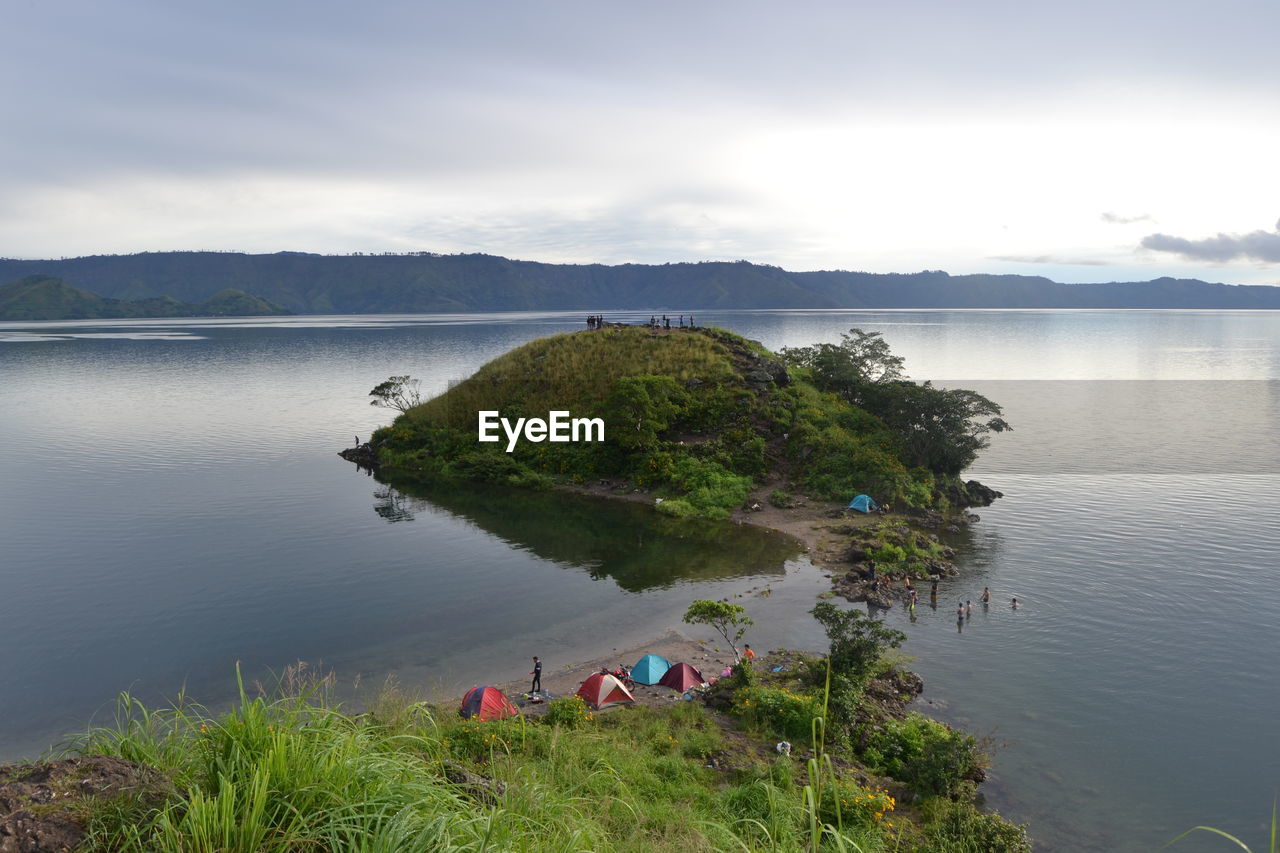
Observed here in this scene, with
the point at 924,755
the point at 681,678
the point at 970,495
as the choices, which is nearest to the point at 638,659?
the point at 681,678

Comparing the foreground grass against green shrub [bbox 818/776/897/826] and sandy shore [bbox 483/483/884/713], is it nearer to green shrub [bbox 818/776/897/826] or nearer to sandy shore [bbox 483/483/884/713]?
green shrub [bbox 818/776/897/826]

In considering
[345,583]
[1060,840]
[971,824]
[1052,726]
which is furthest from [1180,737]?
[345,583]

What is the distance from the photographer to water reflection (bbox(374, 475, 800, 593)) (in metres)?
42.6

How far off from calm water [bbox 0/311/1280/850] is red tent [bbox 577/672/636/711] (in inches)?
171

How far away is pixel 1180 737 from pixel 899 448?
35.0m

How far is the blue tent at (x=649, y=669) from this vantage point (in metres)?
28.5

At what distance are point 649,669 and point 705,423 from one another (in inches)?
1443

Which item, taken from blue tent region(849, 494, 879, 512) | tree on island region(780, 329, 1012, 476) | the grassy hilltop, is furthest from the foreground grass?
tree on island region(780, 329, 1012, 476)

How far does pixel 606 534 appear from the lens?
161 ft

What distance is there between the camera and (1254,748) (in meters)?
24.9

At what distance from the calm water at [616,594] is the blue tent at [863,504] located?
24.9 feet

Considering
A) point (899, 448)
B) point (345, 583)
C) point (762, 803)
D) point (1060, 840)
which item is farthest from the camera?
point (899, 448)

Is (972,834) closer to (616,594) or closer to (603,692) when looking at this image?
(603,692)

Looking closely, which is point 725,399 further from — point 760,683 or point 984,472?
point 760,683
